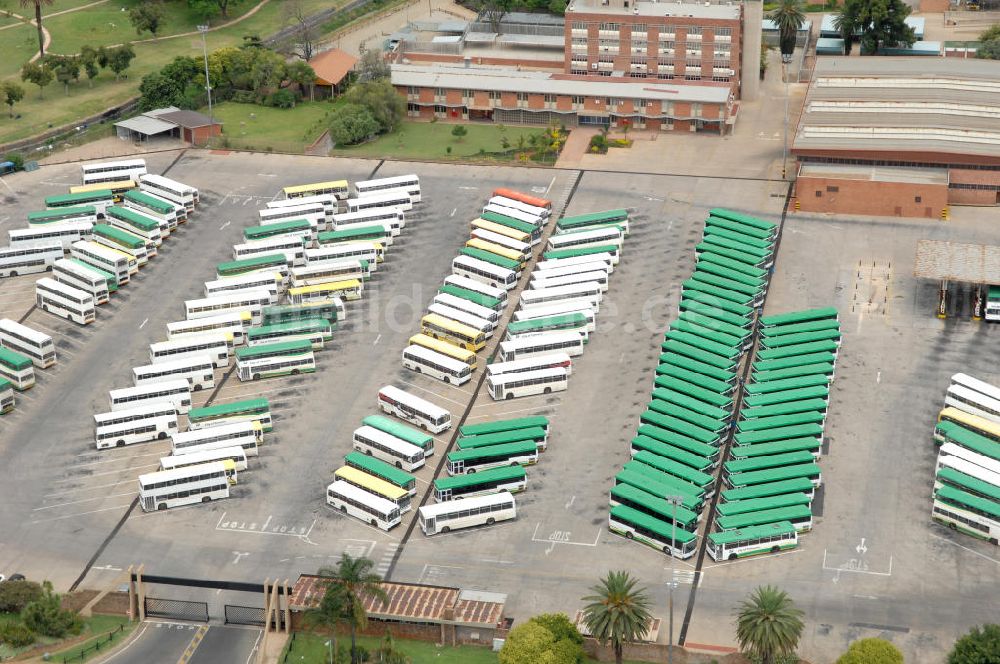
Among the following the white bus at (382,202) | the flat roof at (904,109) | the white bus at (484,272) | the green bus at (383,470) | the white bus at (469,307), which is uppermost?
the flat roof at (904,109)

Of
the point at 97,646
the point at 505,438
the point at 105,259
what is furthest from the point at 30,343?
the point at 505,438

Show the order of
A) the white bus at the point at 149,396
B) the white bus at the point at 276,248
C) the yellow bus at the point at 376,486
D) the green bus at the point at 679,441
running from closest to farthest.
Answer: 1. the yellow bus at the point at 376,486
2. the green bus at the point at 679,441
3. the white bus at the point at 149,396
4. the white bus at the point at 276,248

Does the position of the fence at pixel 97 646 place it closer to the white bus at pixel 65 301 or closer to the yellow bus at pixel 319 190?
the white bus at pixel 65 301

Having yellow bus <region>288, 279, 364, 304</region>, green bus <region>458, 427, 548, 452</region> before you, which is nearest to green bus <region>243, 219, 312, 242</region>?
yellow bus <region>288, 279, 364, 304</region>

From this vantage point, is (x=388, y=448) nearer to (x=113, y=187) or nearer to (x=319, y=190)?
(x=319, y=190)

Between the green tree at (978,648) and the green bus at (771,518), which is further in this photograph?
the green bus at (771,518)

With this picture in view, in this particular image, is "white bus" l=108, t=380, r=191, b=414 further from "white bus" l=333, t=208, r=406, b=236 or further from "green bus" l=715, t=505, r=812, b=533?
"green bus" l=715, t=505, r=812, b=533

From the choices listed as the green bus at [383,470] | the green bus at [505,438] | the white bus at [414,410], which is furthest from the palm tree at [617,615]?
the white bus at [414,410]

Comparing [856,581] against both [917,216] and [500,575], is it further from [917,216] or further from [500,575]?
[917,216]
